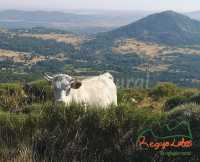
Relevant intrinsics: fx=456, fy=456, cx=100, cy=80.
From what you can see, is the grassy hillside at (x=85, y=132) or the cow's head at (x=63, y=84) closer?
the grassy hillside at (x=85, y=132)

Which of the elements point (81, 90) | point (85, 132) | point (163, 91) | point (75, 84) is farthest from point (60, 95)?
point (163, 91)

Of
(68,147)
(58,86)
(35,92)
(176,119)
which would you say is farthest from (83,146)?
(35,92)

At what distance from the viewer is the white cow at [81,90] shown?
14359 millimetres

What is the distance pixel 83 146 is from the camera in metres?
8.59

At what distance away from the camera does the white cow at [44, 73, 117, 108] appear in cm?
1436

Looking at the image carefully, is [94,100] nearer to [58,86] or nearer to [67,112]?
[58,86]

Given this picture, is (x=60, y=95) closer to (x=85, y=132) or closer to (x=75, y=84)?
(x=75, y=84)

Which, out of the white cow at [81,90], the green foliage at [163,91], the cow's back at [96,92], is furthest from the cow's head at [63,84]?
the green foliage at [163,91]

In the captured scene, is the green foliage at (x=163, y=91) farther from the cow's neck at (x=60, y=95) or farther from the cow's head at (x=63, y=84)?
the cow's neck at (x=60, y=95)

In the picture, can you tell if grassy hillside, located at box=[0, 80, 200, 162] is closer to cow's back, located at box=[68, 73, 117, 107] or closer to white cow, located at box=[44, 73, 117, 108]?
white cow, located at box=[44, 73, 117, 108]

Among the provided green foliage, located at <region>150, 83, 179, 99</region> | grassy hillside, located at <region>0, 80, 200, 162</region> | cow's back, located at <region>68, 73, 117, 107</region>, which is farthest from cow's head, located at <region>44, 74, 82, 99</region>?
green foliage, located at <region>150, 83, 179, 99</region>

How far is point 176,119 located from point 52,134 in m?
2.40

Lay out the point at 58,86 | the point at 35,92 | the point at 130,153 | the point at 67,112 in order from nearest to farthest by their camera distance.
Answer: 1. the point at 130,153
2. the point at 67,112
3. the point at 58,86
4. the point at 35,92

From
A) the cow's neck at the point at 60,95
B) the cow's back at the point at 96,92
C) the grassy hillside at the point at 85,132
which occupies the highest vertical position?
the grassy hillside at the point at 85,132
